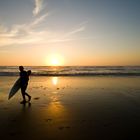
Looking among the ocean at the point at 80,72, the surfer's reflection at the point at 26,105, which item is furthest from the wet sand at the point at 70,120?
the ocean at the point at 80,72

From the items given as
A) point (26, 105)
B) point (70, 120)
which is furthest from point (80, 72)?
point (70, 120)

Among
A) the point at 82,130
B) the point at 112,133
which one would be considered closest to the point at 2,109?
the point at 82,130

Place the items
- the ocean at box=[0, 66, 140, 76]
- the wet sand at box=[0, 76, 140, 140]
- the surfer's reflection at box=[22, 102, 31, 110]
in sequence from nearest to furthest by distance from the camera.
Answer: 1. the wet sand at box=[0, 76, 140, 140]
2. the surfer's reflection at box=[22, 102, 31, 110]
3. the ocean at box=[0, 66, 140, 76]

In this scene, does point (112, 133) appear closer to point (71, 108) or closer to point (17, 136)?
point (17, 136)

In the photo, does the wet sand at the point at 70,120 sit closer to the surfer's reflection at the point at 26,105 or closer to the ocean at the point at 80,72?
the surfer's reflection at the point at 26,105

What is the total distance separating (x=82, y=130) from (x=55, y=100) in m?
5.93

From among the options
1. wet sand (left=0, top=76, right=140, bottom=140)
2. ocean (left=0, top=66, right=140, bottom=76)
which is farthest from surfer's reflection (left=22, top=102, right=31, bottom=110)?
ocean (left=0, top=66, right=140, bottom=76)

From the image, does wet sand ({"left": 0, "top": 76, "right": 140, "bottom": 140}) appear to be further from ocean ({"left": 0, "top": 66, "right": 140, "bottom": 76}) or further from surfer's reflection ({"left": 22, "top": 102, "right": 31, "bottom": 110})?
ocean ({"left": 0, "top": 66, "right": 140, "bottom": 76})

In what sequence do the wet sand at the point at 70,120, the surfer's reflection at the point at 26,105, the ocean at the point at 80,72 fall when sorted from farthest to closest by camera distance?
the ocean at the point at 80,72
the surfer's reflection at the point at 26,105
the wet sand at the point at 70,120

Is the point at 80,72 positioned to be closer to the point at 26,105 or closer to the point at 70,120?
the point at 26,105

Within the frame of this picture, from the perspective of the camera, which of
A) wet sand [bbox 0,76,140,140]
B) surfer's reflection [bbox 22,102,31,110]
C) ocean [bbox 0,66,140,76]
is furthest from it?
ocean [bbox 0,66,140,76]

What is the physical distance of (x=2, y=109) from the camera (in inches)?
412

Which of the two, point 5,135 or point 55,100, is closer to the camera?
point 5,135

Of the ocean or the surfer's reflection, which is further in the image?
the ocean
